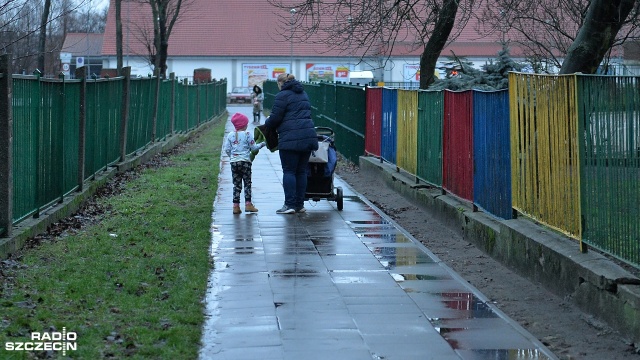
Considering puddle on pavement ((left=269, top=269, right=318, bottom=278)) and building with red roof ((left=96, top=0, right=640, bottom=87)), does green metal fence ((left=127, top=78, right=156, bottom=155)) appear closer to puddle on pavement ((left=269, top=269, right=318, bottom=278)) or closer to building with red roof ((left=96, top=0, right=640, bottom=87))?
puddle on pavement ((left=269, top=269, right=318, bottom=278))

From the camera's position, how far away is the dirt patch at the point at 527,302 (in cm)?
706

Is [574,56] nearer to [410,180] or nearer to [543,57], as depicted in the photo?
[410,180]

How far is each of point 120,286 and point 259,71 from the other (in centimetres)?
6898

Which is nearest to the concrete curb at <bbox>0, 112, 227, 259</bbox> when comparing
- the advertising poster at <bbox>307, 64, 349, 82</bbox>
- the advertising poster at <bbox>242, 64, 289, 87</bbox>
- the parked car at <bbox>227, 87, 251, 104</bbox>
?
Answer: the parked car at <bbox>227, 87, 251, 104</bbox>

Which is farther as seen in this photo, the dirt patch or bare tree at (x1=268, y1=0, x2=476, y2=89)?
bare tree at (x1=268, y1=0, x2=476, y2=89)

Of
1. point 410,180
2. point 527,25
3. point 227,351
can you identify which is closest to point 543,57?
point 527,25

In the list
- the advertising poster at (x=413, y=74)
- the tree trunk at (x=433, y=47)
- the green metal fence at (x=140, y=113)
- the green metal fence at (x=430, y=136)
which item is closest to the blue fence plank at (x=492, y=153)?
the green metal fence at (x=430, y=136)

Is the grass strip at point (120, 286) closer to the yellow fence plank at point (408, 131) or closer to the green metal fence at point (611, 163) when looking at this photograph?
the green metal fence at point (611, 163)

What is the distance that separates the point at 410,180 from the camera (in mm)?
15859

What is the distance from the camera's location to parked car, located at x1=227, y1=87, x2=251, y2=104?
72.4 metres

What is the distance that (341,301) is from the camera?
827 cm

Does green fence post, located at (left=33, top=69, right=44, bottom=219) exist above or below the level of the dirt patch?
above

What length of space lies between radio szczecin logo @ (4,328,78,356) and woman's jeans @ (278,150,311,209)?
22.4ft

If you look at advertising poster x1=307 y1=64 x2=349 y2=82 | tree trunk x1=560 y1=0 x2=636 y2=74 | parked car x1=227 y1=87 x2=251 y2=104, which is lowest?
tree trunk x1=560 y1=0 x2=636 y2=74
